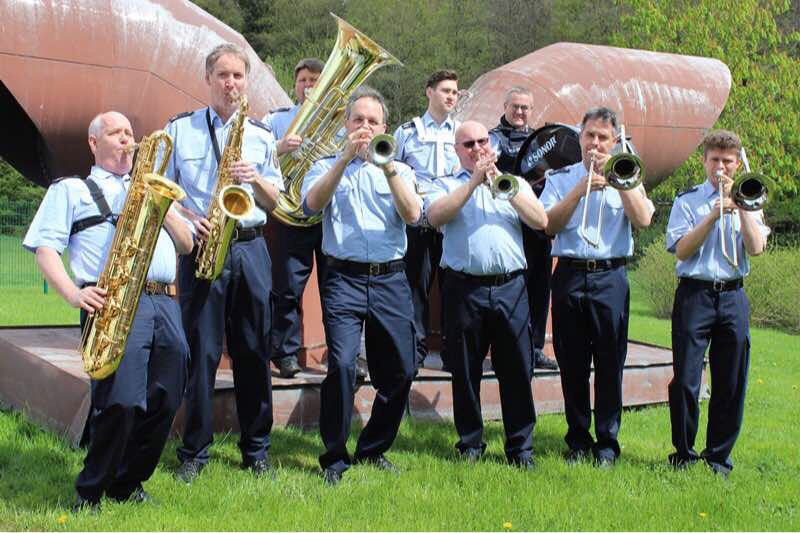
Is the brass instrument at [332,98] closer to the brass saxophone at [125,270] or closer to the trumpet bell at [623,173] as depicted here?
the trumpet bell at [623,173]

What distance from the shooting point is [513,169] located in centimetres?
674

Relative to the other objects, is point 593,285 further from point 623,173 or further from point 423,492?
point 423,492

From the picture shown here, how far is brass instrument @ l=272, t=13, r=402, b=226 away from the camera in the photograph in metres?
6.23

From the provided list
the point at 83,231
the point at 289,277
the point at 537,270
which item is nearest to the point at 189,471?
the point at 83,231

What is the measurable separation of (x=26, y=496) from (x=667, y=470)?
11.6 feet

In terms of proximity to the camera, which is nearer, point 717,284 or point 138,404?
point 138,404

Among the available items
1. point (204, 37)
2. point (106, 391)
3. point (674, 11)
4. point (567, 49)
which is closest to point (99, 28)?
point (204, 37)

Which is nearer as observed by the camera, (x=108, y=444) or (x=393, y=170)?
(x=108, y=444)

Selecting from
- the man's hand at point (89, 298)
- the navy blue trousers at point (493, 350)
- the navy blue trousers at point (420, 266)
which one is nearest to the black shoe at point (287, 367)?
the navy blue trousers at point (420, 266)

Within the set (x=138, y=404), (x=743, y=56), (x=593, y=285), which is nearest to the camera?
(x=138, y=404)

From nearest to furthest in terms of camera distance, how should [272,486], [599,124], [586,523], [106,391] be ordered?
1. [106,391]
2. [586,523]
3. [272,486]
4. [599,124]

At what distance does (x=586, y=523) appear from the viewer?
4.85 metres

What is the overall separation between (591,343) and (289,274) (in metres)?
1.99

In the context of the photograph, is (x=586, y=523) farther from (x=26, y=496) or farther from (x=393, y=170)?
(x=26, y=496)
